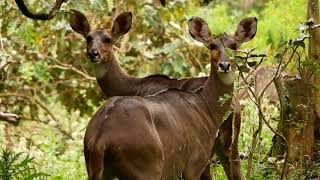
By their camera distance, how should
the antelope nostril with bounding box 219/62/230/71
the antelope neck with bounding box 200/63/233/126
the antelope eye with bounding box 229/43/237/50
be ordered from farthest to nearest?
1. the antelope eye with bounding box 229/43/237/50
2. the antelope neck with bounding box 200/63/233/126
3. the antelope nostril with bounding box 219/62/230/71

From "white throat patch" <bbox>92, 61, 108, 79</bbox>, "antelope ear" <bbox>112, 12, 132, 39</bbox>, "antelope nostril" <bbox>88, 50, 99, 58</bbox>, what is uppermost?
"antelope ear" <bbox>112, 12, 132, 39</bbox>

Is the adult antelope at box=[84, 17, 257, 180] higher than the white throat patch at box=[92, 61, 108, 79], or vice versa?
the white throat patch at box=[92, 61, 108, 79]

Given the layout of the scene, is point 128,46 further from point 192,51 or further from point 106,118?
point 106,118

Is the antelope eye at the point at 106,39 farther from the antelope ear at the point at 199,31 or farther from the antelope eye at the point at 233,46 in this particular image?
the antelope eye at the point at 233,46

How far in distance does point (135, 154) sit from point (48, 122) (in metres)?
6.44

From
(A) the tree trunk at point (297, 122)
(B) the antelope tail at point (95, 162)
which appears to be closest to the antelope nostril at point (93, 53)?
(A) the tree trunk at point (297, 122)

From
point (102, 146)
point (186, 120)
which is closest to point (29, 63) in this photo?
point (186, 120)

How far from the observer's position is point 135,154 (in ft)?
17.3

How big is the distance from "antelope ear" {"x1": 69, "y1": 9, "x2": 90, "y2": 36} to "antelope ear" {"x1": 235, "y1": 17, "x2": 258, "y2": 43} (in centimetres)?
159

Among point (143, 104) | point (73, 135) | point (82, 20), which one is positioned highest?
point (82, 20)

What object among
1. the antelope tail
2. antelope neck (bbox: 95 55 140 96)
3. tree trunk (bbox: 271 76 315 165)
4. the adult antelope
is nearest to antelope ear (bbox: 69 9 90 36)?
antelope neck (bbox: 95 55 140 96)

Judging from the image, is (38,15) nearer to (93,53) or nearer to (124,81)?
(93,53)

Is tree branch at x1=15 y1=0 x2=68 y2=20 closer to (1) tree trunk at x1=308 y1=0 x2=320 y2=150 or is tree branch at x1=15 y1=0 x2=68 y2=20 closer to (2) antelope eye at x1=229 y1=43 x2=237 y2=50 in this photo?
(2) antelope eye at x1=229 y1=43 x2=237 y2=50

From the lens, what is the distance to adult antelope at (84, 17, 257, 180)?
17.3 feet
